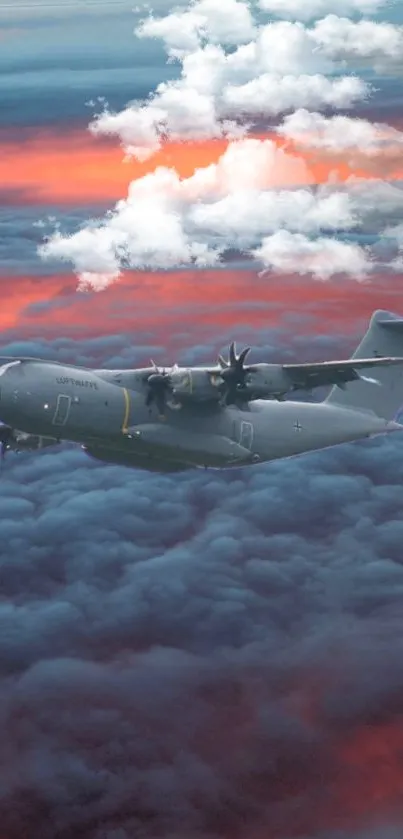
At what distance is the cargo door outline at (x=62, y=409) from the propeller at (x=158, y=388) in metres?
3.01

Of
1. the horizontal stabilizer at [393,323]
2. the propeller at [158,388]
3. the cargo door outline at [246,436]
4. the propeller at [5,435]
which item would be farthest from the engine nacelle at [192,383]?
the horizontal stabilizer at [393,323]

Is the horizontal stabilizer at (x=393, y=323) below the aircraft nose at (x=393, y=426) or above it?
above

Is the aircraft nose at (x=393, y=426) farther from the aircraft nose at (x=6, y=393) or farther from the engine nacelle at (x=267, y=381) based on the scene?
the aircraft nose at (x=6, y=393)

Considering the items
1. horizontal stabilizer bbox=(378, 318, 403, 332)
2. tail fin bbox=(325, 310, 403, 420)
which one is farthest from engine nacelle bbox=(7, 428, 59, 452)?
horizontal stabilizer bbox=(378, 318, 403, 332)

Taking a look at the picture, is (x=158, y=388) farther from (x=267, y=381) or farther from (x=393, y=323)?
(x=393, y=323)

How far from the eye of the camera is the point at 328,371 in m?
38.4

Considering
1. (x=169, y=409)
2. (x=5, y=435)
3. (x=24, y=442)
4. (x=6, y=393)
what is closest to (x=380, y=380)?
(x=169, y=409)

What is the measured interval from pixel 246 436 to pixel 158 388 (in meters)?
4.56

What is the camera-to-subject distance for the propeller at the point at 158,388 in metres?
37.9

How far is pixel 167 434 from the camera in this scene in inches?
1527

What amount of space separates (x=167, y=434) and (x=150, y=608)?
154 ft

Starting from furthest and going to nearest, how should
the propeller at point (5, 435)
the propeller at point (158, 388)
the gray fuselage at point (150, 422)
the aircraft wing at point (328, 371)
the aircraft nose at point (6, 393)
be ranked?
1. the propeller at point (5, 435)
2. the propeller at point (158, 388)
3. the aircraft wing at point (328, 371)
4. the gray fuselage at point (150, 422)
5. the aircraft nose at point (6, 393)

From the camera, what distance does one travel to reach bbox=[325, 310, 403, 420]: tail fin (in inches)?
A: 1708

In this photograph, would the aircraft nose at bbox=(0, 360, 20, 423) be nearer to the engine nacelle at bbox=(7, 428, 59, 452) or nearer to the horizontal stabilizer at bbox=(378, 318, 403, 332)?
the engine nacelle at bbox=(7, 428, 59, 452)
